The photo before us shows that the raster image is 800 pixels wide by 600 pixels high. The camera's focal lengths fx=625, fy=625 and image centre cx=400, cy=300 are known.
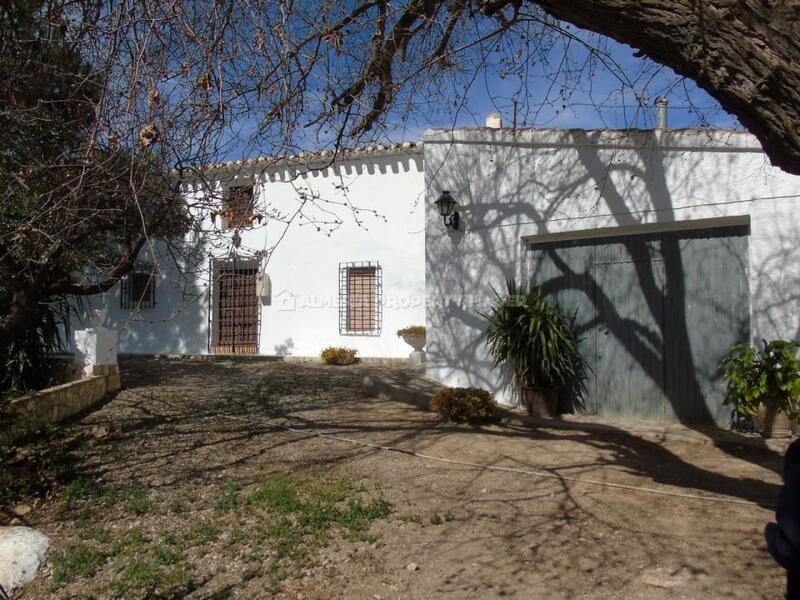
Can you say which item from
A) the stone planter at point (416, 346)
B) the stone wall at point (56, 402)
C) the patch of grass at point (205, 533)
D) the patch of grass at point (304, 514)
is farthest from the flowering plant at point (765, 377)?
the stone wall at point (56, 402)

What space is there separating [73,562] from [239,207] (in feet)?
9.23

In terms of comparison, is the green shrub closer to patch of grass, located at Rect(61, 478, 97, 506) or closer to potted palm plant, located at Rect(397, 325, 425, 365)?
potted palm plant, located at Rect(397, 325, 425, 365)

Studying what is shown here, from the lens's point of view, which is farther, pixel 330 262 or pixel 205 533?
pixel 330 262

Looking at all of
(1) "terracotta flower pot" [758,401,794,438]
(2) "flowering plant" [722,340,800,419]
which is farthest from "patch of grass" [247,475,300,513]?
(1) "terracotta flower pot" [758,401,794,438]

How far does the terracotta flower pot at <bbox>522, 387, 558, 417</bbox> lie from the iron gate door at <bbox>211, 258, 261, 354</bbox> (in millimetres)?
8961

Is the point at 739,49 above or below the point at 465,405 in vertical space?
above

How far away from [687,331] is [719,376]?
21.9 inches

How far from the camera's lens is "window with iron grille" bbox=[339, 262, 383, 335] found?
13.4m

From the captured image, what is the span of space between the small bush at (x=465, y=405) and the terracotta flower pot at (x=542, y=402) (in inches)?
19.1

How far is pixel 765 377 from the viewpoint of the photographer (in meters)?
5.71

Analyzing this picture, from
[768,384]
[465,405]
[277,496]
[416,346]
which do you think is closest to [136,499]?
[277,496]

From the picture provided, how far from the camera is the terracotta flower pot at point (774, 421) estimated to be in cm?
585

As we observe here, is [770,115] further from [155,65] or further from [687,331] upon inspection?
[687,331]

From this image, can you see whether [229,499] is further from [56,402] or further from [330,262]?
[330,262]
